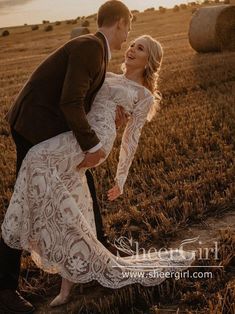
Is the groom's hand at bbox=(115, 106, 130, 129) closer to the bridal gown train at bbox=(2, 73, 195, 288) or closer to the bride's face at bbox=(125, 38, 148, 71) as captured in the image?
the bridal gown train at bbox=(2, 73, 195, 288)

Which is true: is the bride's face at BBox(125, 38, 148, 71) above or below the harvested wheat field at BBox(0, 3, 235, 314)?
above

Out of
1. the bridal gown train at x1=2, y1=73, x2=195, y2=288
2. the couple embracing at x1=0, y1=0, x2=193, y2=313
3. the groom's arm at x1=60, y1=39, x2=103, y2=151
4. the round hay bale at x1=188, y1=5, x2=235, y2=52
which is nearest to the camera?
the groom's arm at x1=60, y1=39, x2=103, y2=151

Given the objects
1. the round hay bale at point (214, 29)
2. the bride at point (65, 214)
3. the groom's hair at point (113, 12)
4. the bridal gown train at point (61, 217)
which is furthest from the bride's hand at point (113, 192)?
the round hay bale at point (214, 29)

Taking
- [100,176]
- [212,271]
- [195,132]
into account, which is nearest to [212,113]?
[195,132]

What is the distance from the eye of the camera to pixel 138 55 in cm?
403

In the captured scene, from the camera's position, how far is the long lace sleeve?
409 cm

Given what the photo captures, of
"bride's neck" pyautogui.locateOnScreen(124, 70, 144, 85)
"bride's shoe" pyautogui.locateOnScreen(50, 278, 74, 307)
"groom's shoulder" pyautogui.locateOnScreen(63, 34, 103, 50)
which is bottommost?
"bride's shoe" pyautogui.locateOnScreen(50, 278, 74, 307)

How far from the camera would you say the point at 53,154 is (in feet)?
11.9

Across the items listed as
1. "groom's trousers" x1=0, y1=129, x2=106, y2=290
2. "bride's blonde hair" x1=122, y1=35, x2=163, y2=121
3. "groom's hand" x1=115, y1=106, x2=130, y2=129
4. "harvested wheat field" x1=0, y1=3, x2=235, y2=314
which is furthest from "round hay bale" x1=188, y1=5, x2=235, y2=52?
"groom's trousers" x1=0, y1=129, x2=106, y2=290

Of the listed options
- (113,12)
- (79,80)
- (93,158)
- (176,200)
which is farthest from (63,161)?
(176,200)

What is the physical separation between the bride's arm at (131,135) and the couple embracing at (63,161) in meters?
0.31

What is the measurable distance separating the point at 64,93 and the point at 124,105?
27.0 inches

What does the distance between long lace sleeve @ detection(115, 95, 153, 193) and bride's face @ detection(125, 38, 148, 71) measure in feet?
0.79

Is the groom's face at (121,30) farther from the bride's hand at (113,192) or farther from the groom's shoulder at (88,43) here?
the bride's hand at (113,192)
